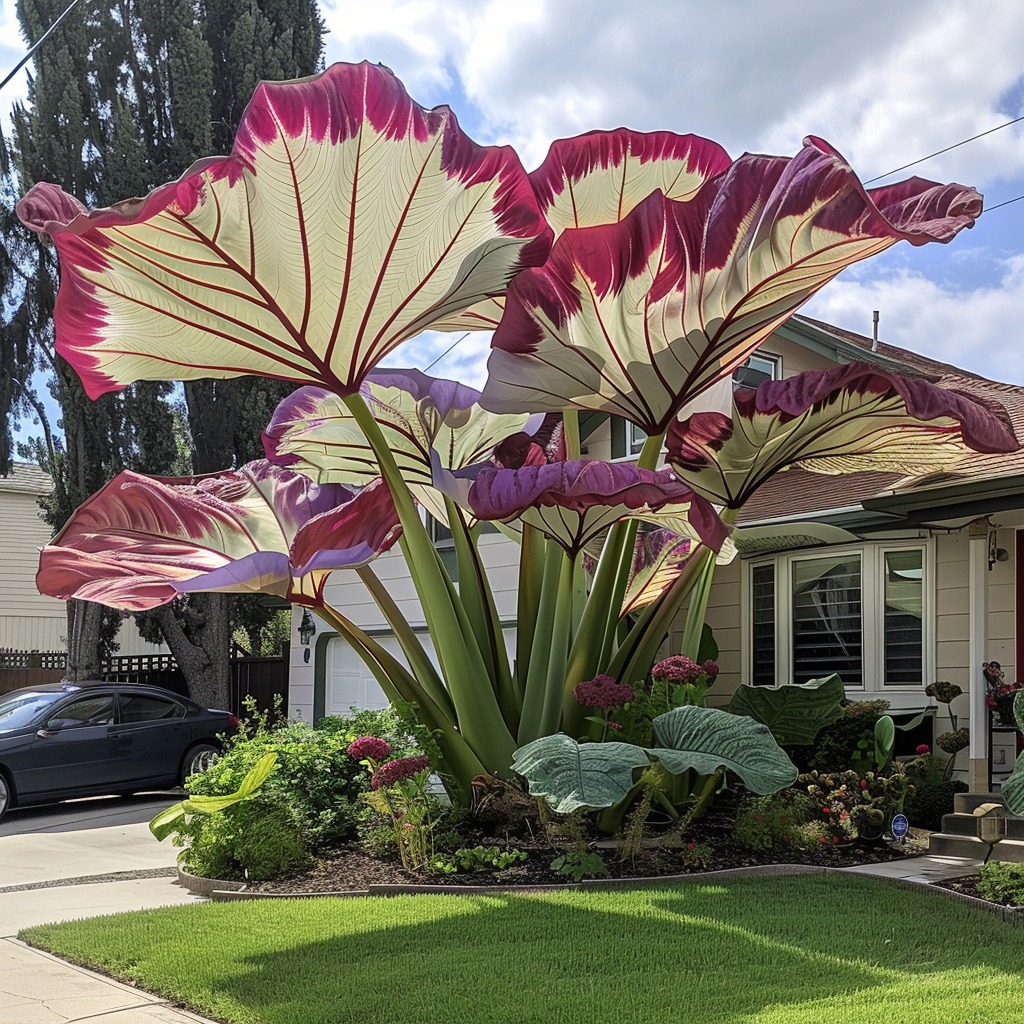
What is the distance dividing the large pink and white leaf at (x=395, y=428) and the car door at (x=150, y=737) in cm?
582

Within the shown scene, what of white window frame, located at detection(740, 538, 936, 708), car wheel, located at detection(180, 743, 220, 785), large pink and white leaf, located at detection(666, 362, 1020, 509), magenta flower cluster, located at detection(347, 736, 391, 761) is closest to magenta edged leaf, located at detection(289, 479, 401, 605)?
magenta flower cluster, located at detection(347, 736, 391, 761)

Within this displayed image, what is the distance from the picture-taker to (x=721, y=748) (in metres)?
7.19

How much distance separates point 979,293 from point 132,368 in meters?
11.8

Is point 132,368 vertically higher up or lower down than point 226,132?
lower down

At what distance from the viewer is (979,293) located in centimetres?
1527

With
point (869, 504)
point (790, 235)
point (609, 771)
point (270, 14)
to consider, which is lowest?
point (609, 771)

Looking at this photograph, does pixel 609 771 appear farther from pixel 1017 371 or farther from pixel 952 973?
pixel 1017 371

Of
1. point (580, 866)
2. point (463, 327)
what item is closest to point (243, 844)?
point (580, 866)

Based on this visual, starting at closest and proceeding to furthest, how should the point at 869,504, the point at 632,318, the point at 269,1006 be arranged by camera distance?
the point at 269,1006, the point at 632,318, the point at 869,504

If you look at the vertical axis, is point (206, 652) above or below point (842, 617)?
below

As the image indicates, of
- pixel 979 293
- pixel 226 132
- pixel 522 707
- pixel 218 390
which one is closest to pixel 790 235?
pixel 522 707

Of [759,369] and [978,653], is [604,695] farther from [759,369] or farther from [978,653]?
[759,369]

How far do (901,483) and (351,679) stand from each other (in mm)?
8311

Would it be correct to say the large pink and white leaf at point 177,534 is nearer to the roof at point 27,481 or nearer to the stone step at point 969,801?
the stone step at point 969,801
